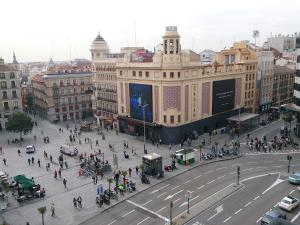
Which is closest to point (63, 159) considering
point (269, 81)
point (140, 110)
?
point (140, 110)

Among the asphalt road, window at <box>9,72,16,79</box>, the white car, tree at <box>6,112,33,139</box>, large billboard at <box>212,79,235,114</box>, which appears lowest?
the asphalt road

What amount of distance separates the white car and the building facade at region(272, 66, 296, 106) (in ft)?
223

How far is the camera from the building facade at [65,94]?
9562 centimetres

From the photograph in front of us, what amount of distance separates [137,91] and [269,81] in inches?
1785

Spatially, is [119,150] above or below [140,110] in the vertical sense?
below

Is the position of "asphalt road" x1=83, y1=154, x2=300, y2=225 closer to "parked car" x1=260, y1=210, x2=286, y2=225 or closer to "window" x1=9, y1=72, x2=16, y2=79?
"parked car" x1=260, y1=210, x2=286, y2=225

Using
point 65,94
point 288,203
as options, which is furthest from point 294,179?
point 65,94

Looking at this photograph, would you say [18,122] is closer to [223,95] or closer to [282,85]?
[223,95]

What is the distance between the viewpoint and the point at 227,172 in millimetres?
50469

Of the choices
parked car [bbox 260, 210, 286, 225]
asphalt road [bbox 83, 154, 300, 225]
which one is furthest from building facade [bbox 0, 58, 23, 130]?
parked car [bbox 260, 210, 286, 225]

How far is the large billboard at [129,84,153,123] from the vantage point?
227 feet

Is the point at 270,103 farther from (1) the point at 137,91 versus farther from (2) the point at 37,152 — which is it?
(2) the point at 37,152

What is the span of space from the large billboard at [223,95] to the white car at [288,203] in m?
39.6

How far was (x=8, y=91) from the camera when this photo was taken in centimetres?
8750
